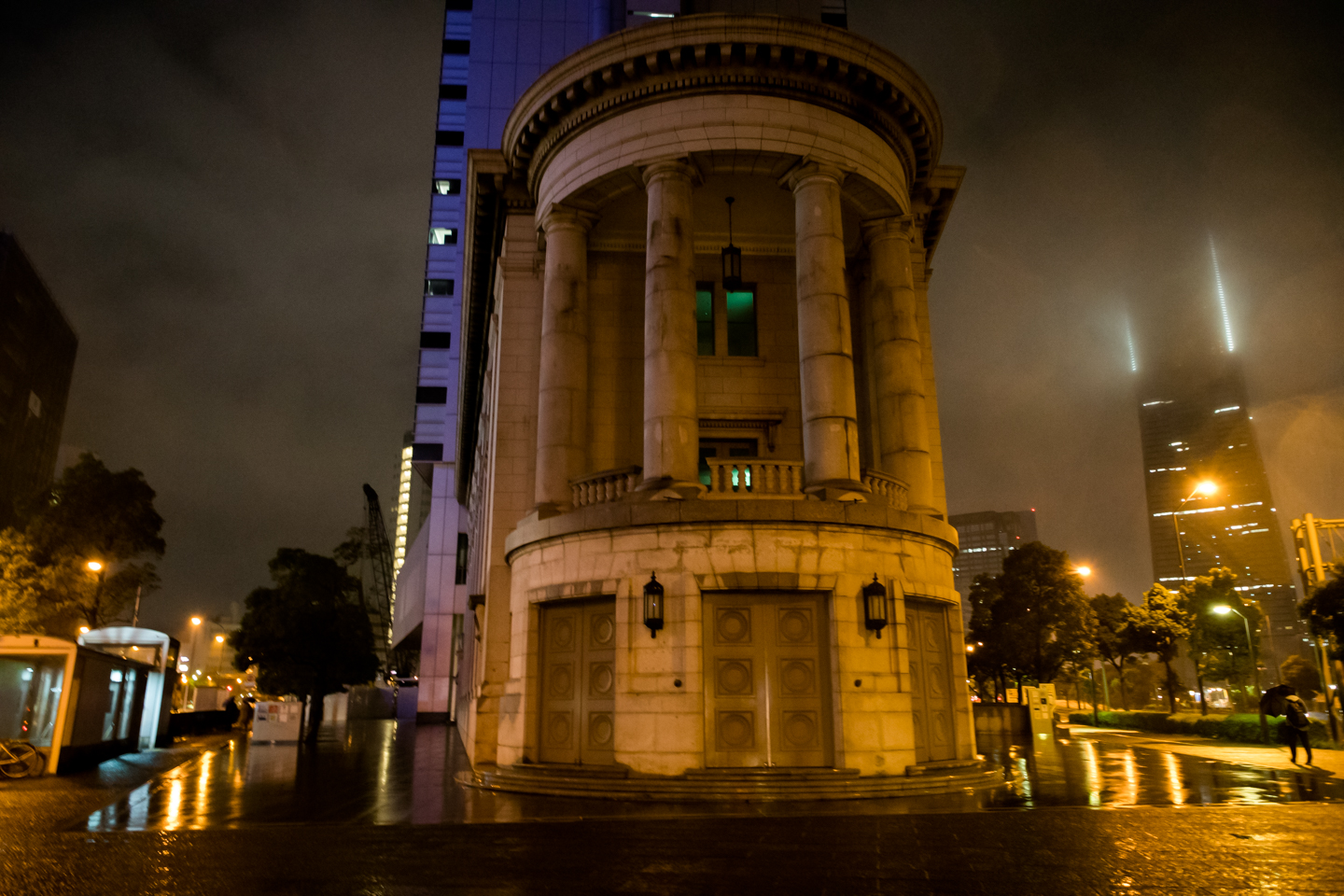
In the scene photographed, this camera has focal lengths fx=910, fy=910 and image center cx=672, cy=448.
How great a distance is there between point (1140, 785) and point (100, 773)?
881 inches

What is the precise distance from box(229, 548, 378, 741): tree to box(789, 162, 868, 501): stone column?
23944mm

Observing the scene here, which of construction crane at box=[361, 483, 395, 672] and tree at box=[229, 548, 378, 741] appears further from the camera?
construction crane at box=[361, 483, 395, 672]

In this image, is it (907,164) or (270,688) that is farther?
(270,688)

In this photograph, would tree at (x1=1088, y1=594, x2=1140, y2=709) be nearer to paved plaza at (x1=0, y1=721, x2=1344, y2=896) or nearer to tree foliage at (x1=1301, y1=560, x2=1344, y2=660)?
tree foliage at (x1=1301, y1=560, x2=1344, y2=660)

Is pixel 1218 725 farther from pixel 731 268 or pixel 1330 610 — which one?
pixel 731 268

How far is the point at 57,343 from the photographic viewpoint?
504 ft

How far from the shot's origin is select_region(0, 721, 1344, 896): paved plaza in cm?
890

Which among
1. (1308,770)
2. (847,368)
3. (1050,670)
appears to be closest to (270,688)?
(847,368)

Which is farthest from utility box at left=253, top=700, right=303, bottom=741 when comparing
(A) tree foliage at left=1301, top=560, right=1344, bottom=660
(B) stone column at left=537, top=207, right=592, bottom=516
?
(A) tree foliage at left=1301, top=560, right=1344, bottom=660

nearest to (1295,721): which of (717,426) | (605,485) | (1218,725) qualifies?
(1218,725)

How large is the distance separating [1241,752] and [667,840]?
23.0 m

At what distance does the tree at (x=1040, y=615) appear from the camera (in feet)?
153

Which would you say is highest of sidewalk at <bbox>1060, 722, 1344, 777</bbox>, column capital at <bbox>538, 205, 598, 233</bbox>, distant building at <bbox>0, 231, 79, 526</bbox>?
distant building at <bbox>0, 231, 79, 526</bbox>

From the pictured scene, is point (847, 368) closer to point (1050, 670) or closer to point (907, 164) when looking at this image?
point (907, 164)
